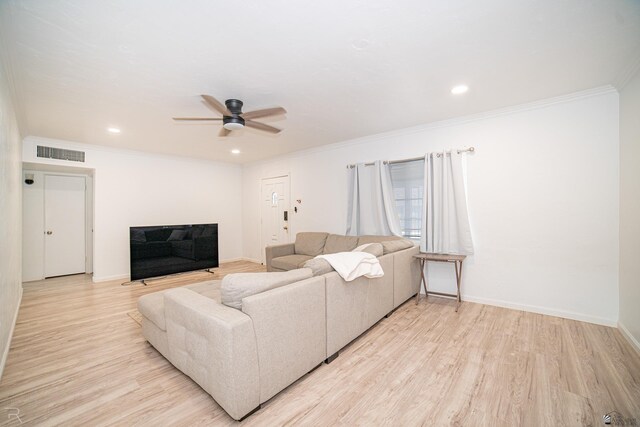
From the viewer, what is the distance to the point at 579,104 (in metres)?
2.99

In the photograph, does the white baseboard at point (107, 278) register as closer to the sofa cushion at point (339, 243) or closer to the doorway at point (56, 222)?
the doorway at point (56, 222)

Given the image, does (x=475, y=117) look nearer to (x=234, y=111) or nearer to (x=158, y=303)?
(x=234, y=111)

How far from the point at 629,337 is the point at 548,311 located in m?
0.70

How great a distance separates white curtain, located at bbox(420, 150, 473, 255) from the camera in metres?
3.66

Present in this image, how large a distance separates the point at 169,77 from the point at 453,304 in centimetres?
426

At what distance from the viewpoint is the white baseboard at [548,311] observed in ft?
9.53

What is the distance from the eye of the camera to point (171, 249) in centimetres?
525

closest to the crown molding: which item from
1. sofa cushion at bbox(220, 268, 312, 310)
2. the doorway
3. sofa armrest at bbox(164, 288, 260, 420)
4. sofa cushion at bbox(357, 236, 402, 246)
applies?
sofa cushion at bbox(357, 236, 402, 246)

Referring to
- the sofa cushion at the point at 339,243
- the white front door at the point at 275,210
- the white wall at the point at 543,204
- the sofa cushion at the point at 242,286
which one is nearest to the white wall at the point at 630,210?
the white wall at the point at 543,204

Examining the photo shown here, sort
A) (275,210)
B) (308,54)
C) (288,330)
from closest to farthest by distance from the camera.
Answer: (288,330) → (308,54) → (275,210)

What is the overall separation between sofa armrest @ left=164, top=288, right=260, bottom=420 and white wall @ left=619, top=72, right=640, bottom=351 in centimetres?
332

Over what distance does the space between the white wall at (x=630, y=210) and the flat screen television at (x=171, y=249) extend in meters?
6.18

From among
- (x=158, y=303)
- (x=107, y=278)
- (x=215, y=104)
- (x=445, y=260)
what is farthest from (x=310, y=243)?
(x=107, y=278)

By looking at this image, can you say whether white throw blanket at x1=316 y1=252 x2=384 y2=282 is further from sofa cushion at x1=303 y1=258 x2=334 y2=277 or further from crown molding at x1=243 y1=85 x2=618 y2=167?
crown molding at x1=243 y1=85 x2=618 y2=167
